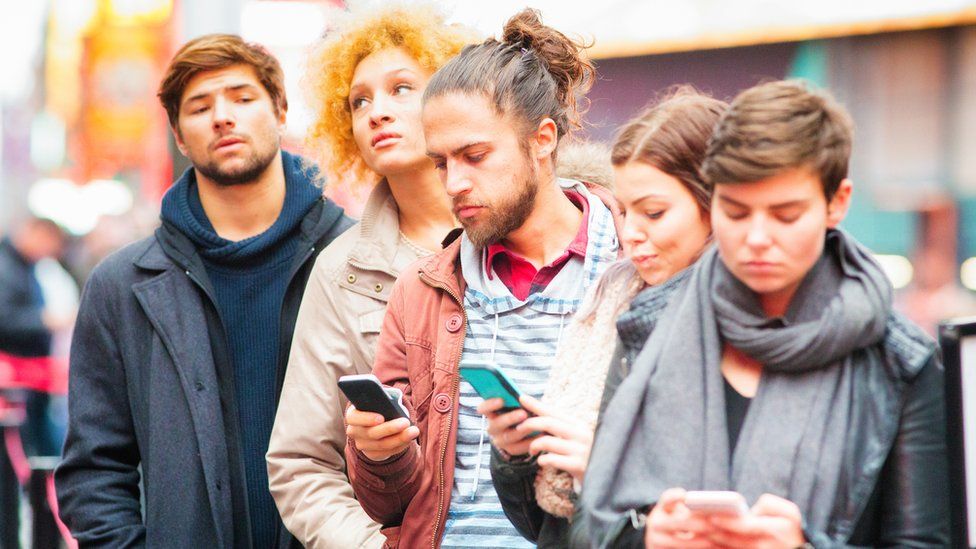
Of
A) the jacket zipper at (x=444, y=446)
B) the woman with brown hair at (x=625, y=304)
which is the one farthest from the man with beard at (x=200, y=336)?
the woman with brown hair at (x=625, y=304)

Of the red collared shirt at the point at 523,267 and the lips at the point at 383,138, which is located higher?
the lips at the point at 383,138

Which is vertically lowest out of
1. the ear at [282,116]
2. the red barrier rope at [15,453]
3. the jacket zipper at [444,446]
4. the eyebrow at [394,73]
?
the red barrier rope at [15,453]

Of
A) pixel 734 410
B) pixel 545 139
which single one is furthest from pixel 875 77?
pixel 734 410

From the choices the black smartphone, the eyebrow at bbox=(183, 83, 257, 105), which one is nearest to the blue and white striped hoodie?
the black smartphone

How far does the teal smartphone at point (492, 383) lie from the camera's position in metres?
2.53

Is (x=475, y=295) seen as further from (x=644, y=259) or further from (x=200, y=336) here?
(x=200, y=336)

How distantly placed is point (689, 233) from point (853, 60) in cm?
519

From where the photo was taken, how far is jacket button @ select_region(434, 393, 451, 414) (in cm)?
312

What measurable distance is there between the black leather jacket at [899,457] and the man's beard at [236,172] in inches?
102

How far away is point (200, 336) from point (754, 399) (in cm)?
226

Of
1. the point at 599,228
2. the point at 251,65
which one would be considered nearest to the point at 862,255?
the point at 599,228

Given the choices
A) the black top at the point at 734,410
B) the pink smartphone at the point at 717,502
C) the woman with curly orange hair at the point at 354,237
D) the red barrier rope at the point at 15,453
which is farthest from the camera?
the red barrier rope at the point at 15,453

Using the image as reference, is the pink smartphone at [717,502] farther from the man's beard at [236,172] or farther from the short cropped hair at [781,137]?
the man's beard at [236,172]

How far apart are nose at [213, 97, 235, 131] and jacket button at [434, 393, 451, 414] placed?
5.19 ft
